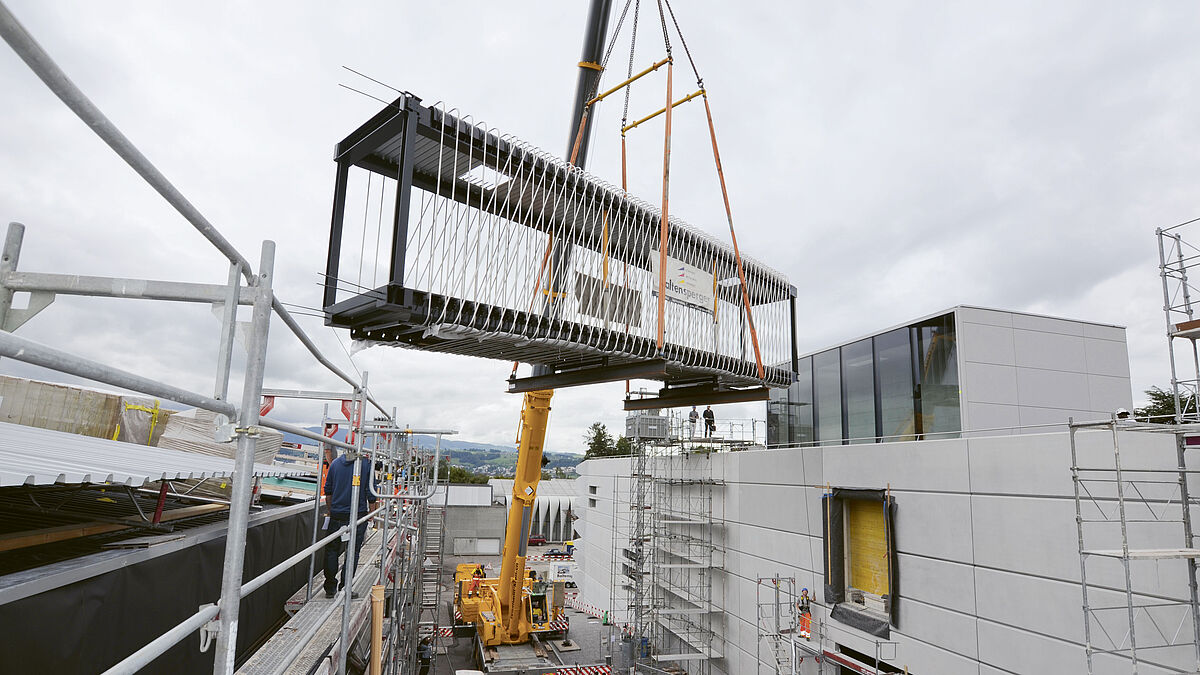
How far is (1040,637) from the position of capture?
8.88 meters

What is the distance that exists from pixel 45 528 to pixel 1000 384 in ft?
48.2

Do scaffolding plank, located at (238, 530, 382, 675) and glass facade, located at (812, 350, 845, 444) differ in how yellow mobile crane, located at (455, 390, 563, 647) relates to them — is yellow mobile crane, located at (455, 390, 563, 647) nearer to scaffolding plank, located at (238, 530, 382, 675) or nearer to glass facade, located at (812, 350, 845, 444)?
scaffolding plank, located at (238, 530, 382, 675)

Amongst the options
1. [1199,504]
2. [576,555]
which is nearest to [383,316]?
[1199,504]

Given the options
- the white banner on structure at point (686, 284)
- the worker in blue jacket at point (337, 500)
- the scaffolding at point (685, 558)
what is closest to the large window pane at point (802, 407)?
the scaffolding at point (685, 558)

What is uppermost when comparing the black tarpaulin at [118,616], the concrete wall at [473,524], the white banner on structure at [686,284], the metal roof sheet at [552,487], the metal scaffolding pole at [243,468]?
the white banner on structure at [686,284]

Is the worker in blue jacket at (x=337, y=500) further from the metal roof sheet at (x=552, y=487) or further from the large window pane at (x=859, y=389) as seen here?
the metal roof sheet at (x=552, y=487)

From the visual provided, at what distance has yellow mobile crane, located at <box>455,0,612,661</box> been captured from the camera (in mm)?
10297

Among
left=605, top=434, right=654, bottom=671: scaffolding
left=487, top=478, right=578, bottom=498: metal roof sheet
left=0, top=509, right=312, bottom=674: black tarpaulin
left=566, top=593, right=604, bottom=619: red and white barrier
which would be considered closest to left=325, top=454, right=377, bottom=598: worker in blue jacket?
left=0, top=509, right=312, bottom=674: black tarpaulin

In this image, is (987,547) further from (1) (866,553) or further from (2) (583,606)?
(2) (583,606)

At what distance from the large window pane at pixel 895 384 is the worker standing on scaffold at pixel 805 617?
3900mm

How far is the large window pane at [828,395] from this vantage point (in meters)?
16.0

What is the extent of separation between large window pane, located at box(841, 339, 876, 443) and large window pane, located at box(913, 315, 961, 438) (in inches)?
56.3

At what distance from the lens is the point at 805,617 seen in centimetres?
1360

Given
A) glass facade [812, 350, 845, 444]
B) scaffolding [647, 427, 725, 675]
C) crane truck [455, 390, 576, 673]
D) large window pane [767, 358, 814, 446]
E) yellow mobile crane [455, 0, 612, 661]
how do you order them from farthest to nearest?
scaffolding [647, 427, 725, 675] < large window pane [767, 358, 814, 446] < glass facade [812, 350, 845, 444] < crane truck [455, 390, 576, 673] < yellow mobile crane [455, 0, 612, 661]
